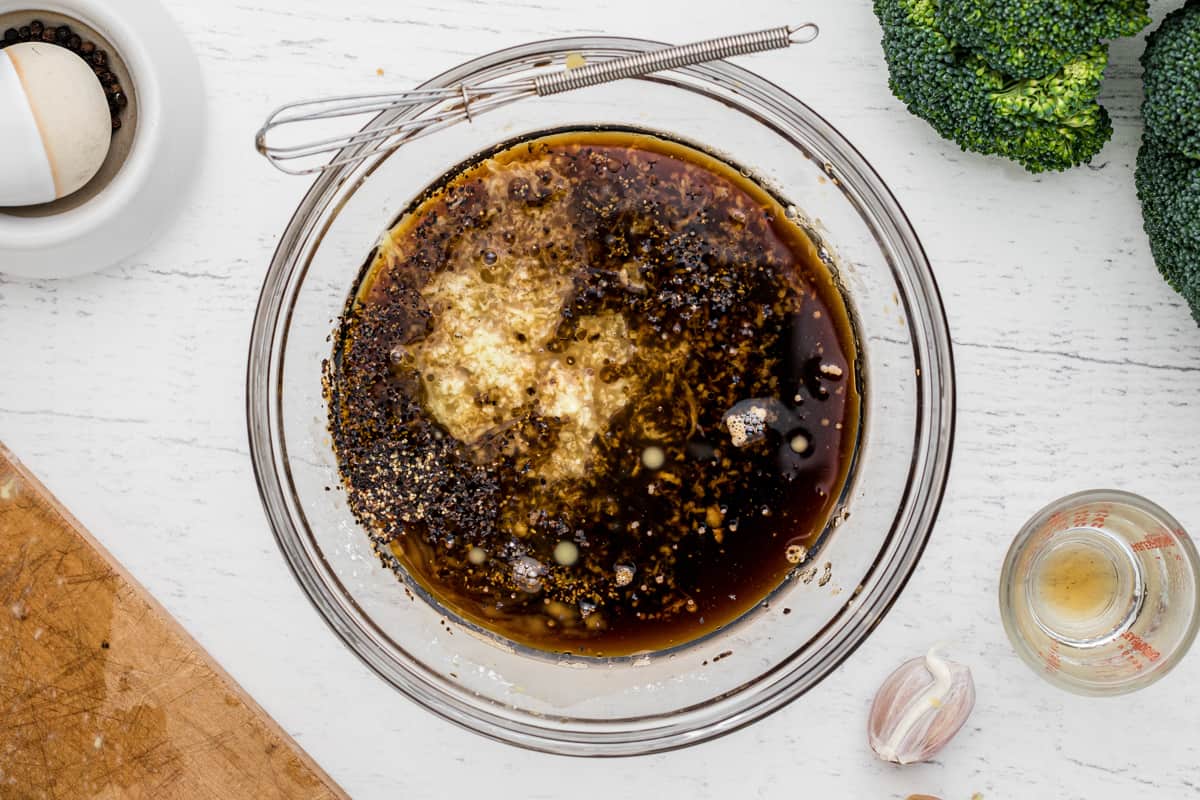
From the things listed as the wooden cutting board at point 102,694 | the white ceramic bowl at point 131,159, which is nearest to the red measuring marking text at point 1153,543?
the wooden cutting board at point 102,694

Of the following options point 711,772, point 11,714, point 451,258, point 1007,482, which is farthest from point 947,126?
point 11,714

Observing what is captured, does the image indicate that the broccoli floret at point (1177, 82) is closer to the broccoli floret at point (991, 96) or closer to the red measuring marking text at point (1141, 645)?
the broccoli floret at point (991, 96)

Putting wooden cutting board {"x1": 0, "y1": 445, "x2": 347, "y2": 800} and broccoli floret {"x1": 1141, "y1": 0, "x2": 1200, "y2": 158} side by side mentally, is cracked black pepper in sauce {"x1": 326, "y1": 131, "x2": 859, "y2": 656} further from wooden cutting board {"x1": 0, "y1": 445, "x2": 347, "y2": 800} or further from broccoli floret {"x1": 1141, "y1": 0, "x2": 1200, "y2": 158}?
broccoli floret {"x1": 1141, "y1": 0, "x2": 1200, "y2": 158}

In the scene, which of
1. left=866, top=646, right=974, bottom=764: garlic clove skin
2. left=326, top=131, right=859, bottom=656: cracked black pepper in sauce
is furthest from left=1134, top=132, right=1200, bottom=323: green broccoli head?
left=866, top=646, right=974, bottom=764: garlic clove skin

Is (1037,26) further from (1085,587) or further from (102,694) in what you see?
(102,694)

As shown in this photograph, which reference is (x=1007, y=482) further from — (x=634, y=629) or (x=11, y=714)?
(x=11, y=714)

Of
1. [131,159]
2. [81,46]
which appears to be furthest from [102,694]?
[81,46]
